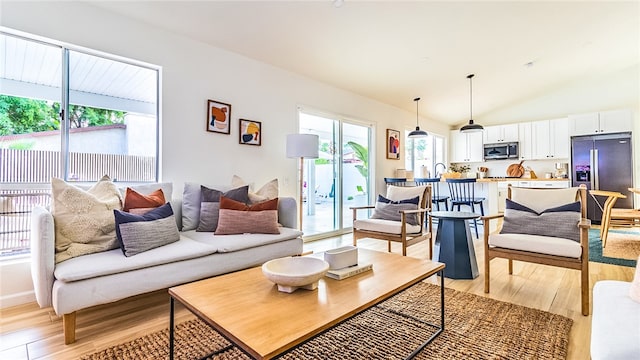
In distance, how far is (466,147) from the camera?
26.6ft

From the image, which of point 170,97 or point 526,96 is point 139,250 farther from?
point 526,96

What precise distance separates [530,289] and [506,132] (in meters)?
5.94

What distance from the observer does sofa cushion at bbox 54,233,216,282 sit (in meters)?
1.79

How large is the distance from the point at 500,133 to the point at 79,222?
328 inches

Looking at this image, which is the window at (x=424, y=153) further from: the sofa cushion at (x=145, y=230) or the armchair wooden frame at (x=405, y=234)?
the sofa cushion at (x=145, y=230)

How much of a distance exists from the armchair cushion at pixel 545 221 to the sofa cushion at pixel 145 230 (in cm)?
285

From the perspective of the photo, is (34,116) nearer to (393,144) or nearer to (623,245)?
(393,144)

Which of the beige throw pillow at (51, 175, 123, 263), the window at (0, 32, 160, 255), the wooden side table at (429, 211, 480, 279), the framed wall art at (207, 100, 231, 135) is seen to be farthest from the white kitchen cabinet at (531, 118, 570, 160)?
the beige throw pillow at (51, 175, 123, 263)

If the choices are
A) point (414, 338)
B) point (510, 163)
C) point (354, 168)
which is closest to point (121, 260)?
point (414, 338)

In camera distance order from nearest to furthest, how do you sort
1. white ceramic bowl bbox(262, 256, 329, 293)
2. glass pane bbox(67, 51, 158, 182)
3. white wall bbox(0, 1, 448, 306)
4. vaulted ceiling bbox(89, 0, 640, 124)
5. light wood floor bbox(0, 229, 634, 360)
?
white ceramic bowl bbox(262, 256, 329, 293) → light wood floor bbox(0, 229, 634, 360) → white wall bbox(0, 1, 448, 306) → glass pane bbox(67, 51, 158, 182) → vaulted ceiling bbox(89, 0, 640, 124)

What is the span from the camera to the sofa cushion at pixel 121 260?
5.89ft

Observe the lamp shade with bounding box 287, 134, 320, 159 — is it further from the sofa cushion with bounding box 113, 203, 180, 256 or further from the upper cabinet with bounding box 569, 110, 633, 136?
the upper cabinet with bounding box 569, 110, 633, 136

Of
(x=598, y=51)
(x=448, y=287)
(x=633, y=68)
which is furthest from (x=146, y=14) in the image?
(x=633, y=68)

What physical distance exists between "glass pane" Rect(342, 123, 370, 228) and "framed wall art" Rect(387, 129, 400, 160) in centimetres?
56
